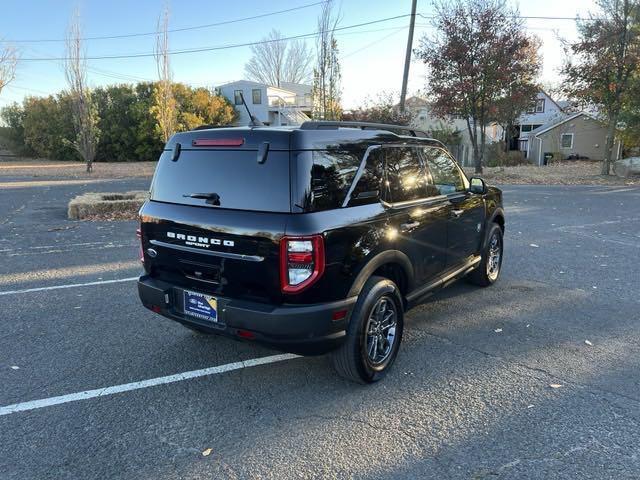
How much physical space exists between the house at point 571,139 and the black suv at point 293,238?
129ft

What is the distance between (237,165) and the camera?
3.24 meters

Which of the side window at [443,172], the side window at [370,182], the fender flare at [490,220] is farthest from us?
the fender flare at [490,220]

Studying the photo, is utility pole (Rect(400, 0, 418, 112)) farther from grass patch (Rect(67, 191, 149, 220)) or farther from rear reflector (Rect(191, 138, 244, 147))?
rear reflector (Rect(191, 138, 244, 147))

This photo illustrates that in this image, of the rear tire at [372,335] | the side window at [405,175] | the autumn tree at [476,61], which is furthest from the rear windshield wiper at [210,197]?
the autumn tree at [476,61]

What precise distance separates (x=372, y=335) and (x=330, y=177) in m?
1.23

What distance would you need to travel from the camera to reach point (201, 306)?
3.31m

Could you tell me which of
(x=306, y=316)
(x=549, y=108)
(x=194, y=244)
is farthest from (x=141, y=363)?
(x=549, y=108)

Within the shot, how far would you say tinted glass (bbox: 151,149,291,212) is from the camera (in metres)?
3.05

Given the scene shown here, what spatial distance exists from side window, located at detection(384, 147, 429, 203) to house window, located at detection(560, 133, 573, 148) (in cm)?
4138

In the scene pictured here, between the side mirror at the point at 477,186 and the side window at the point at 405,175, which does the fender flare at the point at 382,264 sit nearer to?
the side window at the point at 405,175

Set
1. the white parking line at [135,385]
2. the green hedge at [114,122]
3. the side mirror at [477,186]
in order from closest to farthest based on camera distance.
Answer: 1. the white parking line at [135,385]
2. the side mirror at [477,186]
3. the green hedge at [114,122]

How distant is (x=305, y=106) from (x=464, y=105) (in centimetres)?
2676

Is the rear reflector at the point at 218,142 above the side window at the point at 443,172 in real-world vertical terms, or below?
above

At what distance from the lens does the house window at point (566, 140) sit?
130 feet
